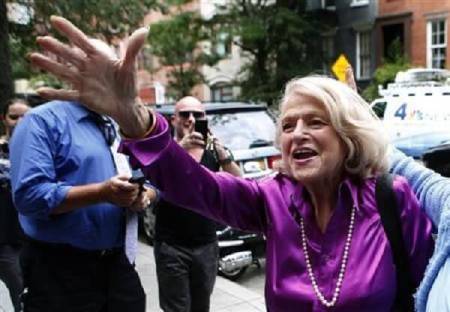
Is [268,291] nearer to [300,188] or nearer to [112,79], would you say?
[300,188]

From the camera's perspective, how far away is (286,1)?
2594 centimetres

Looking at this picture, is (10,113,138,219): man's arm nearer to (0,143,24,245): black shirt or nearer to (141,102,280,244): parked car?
(0,143,24,245): black shirt

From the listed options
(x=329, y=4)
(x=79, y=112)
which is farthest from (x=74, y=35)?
(x=329, y=4)

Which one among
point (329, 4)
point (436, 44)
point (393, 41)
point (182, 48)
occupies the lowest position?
point (436, 44)

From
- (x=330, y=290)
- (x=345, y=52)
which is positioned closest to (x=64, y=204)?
(x=330, y=290)

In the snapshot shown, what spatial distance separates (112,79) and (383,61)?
24811 millimetres

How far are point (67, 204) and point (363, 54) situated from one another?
26.3 m

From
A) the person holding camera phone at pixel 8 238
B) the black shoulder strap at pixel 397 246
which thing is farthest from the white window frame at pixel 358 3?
the black shoulder strap at pixel 397 246

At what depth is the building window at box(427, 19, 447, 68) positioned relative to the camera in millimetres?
24281

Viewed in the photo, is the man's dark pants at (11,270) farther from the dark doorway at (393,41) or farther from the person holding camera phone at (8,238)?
the dark doorway at (393,41)

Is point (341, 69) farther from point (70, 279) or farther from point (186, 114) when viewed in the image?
point (70, 279)

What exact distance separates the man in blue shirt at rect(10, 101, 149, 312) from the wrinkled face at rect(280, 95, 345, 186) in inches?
35.6

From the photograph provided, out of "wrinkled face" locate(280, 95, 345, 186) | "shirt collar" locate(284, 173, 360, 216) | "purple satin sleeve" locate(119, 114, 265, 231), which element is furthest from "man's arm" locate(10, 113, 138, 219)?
"wrinkled face" locate(280, 95, 345, 186)

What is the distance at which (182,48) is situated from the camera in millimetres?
25672
